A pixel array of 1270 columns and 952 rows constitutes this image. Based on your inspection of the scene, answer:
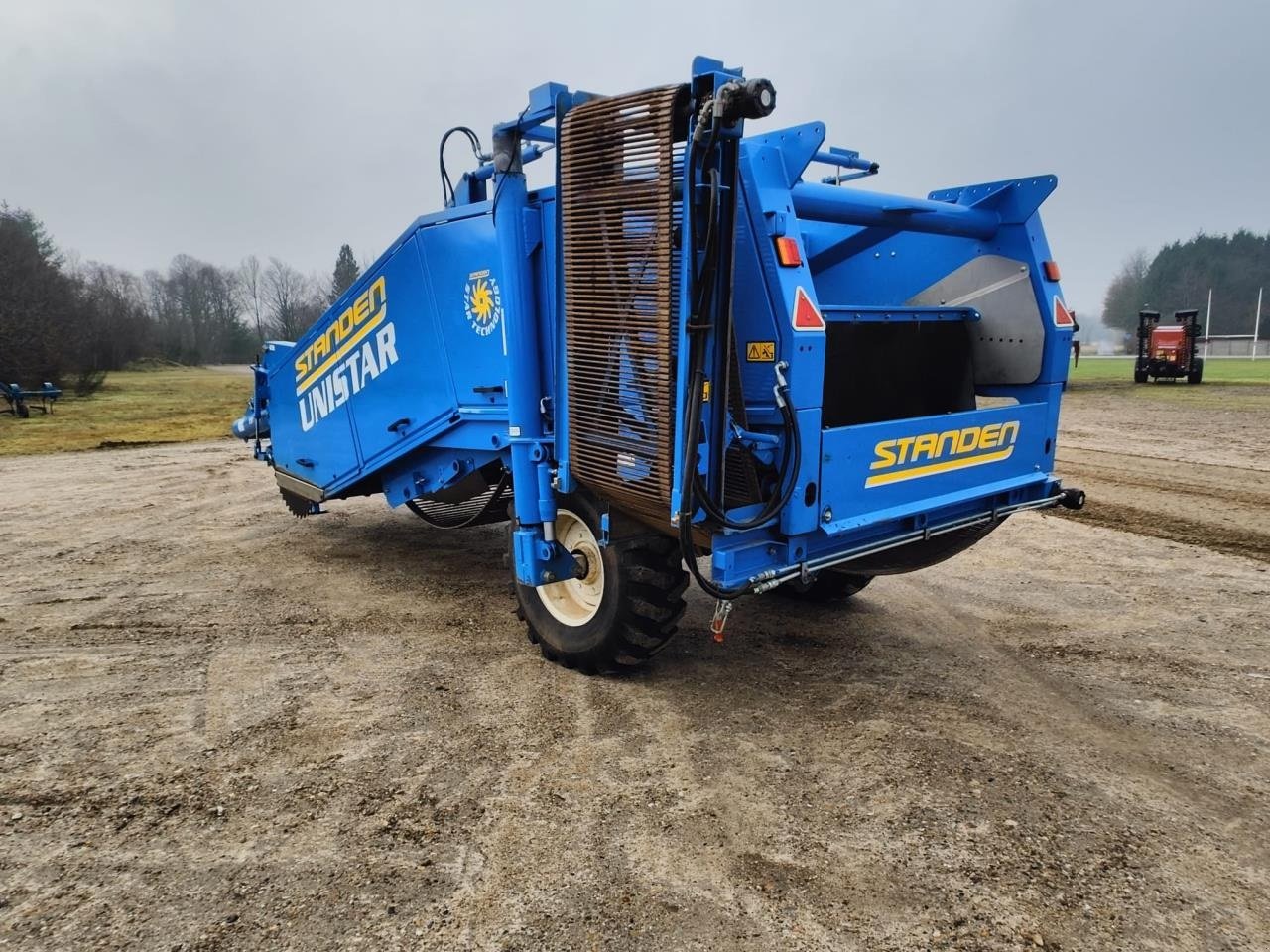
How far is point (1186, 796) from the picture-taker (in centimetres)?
299

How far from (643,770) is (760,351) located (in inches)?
66.0

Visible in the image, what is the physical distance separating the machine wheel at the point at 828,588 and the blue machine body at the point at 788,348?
107 centimetres

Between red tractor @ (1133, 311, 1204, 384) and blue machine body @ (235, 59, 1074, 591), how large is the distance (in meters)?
23.9

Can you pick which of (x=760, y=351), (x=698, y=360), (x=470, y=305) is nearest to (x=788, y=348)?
(x=760, y=351)

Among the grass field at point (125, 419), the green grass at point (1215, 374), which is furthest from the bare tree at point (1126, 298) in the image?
the grass field at point (125, 419)

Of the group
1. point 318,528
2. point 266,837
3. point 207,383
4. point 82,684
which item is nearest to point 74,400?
point 207,383

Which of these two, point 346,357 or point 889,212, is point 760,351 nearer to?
point 889,212

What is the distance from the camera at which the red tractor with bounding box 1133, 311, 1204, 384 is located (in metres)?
24.1

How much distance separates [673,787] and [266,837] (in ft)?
4.61

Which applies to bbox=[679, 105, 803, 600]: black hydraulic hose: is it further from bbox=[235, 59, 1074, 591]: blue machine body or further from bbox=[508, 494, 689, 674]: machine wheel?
bbox=[508, 494, 689, 674]: machine wheel

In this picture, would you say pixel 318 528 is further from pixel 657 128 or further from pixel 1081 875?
pixel 1081 875

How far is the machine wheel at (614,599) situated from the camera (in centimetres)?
374

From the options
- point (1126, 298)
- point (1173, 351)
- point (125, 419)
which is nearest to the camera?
point (125, 419)

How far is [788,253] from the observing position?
124 inches
